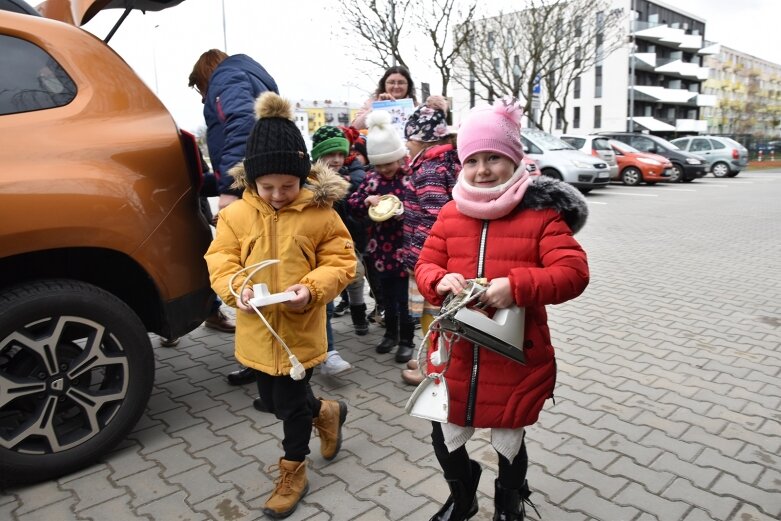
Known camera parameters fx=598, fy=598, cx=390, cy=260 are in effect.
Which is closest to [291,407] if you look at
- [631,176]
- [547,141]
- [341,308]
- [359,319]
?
[359,319]

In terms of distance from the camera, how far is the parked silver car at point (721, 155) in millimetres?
22125

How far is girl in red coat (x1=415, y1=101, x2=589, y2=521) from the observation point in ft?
6.58

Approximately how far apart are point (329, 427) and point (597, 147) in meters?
16.9

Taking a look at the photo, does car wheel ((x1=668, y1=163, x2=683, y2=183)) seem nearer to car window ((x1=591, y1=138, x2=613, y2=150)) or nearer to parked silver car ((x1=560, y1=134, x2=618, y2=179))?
parked silver car ((x1=560, y1=134, x2=618, y2=179))

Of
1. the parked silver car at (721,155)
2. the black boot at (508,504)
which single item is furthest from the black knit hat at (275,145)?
the parked silver car at (721,155)

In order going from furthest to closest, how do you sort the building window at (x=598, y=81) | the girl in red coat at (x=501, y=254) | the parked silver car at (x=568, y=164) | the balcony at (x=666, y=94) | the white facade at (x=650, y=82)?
1. the balcony at (x=666, y=94)
2. the building window at (x=598, y=81)
3. the white facade at (x=650, y=82)
4. the parked silver car at (x=568, y=164)
5. the girl in red coat at (x=501, y=254)

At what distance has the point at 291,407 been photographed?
2.51 m

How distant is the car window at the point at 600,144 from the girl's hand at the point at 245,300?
55.3 feet

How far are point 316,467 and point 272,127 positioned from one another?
159 cm

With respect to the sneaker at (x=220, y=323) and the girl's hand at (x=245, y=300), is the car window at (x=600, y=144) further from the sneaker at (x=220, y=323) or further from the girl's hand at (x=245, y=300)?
the girl's hand at (x=245, y=300)

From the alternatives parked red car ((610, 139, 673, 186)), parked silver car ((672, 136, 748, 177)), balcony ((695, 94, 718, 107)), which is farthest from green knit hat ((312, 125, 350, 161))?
balcony ((695, 94, 718, 107))

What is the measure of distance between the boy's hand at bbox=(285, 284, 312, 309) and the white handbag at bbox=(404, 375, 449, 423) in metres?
0.56

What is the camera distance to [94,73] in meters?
2.89

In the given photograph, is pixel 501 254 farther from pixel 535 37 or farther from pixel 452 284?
pixel 535 37
